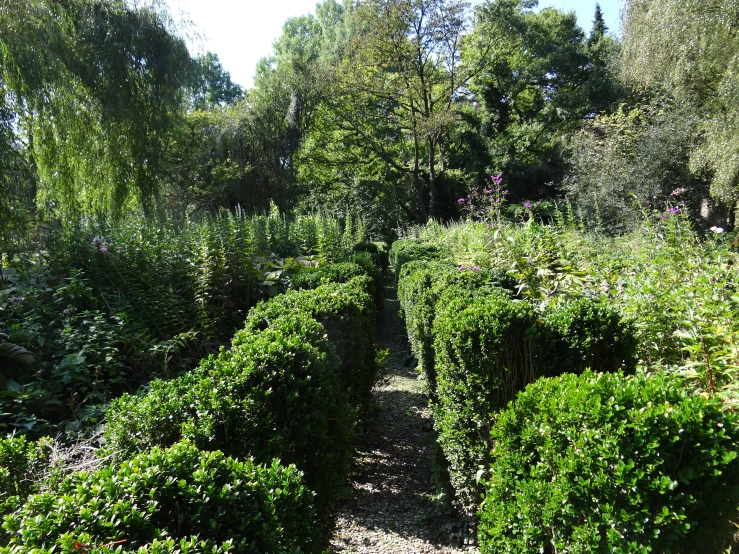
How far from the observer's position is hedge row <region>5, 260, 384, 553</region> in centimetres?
112

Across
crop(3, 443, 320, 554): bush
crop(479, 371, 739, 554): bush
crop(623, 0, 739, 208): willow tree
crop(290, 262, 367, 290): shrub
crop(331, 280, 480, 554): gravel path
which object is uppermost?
crop(623, 0, 739, 208): willow tree

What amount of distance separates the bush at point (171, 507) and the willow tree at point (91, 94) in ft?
20.9

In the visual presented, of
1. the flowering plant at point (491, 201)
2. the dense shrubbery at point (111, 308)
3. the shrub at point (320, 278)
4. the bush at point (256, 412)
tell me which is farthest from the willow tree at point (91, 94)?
the bush at point (256, 412)

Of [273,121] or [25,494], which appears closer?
[25,494]

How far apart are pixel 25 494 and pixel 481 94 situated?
25298mm

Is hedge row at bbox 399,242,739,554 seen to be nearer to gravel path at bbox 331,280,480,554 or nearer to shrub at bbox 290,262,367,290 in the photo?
gravel path at bbox 331,280,480,554

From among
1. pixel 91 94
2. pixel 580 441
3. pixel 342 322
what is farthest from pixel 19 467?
pixel 91 94

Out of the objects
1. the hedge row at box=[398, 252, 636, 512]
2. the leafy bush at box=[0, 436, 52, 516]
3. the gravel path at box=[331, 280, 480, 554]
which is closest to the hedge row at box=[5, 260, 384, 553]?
the leafy bush at box=[0, 436, 52, 516]

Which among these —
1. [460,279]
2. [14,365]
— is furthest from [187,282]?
[460,279]

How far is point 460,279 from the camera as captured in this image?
3854mm

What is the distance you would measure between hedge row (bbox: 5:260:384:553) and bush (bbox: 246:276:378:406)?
25mm

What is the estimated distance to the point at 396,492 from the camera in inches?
132

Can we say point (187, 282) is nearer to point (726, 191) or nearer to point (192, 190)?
point (726, 191)

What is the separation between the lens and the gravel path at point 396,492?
2.81 metres
